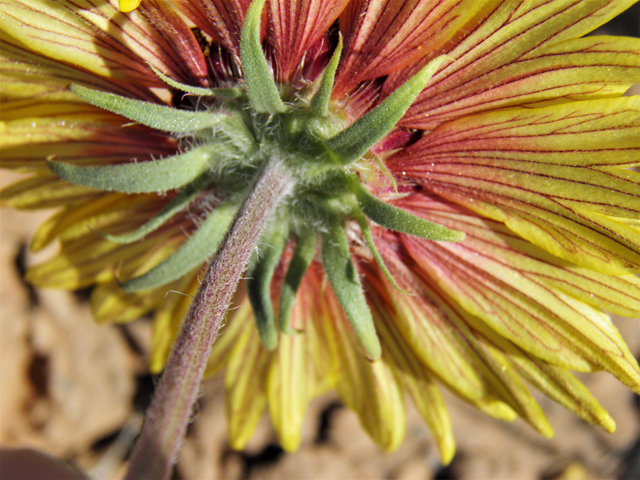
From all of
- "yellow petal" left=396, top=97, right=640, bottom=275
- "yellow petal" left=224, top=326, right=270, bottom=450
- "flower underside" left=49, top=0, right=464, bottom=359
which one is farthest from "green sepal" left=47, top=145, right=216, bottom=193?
"yellow petal" left=224, top=326, right=270, bottom=450

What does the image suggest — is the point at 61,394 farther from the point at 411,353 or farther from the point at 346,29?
the point at 346,29

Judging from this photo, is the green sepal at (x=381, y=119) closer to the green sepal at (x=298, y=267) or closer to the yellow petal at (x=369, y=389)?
the green sepal at (x=298, y=267)

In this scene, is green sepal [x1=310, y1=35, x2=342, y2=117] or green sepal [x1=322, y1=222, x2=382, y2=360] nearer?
green sepal [x1=310, y1=35, x2=342, y2=117]

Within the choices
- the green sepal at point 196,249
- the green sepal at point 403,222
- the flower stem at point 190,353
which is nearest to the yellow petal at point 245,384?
the green sepal at point 196,249

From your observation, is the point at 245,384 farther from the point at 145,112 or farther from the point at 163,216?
the point at 145,112

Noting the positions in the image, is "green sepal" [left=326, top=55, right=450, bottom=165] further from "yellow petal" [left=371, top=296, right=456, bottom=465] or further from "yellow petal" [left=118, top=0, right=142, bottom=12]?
"yellow petal" [left=371, top=296, right=456, bottom=465]
